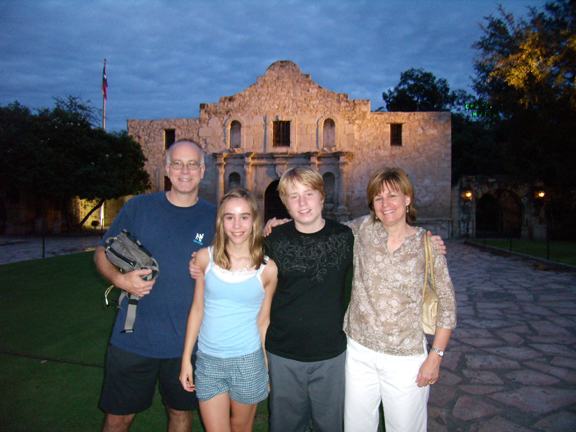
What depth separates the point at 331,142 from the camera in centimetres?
2048

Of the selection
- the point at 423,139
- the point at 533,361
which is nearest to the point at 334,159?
the point at 423,139

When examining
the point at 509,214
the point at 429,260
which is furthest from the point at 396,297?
the point at 509,214

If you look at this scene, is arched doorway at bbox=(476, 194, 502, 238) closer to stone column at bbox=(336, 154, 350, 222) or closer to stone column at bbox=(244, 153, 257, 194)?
stone column at bbox=(336, 154, 350, 222)

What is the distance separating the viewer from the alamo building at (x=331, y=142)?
20.1m

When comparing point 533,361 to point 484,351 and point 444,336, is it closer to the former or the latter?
point 484,351

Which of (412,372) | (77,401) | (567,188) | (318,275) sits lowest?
(77,401)

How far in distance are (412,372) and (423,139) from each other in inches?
791

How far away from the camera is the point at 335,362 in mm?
2248

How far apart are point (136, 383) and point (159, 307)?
20.1 inches

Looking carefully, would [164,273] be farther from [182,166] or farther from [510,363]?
[510,363]

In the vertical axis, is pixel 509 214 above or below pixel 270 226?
above

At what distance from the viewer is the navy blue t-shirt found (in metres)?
2.33

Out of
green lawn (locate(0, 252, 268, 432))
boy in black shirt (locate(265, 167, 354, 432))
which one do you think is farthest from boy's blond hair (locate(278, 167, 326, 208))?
green lawn (locate(0, 252, 268, 432))

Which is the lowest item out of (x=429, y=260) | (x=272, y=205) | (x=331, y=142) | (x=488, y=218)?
(x=429, y=260)
